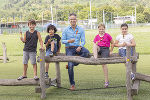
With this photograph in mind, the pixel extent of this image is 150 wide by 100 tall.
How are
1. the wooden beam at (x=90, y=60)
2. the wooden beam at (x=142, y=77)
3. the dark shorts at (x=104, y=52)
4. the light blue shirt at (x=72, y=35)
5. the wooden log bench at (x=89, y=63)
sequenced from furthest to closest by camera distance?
the light blue shirt at (x=72, y=35) < the dark shorts at (x=104, y=52) < the wooden beam at (x=142, y=77) < the wooden beam at (x=90, y=60) < the wooden log bench at (x=89, y=63)

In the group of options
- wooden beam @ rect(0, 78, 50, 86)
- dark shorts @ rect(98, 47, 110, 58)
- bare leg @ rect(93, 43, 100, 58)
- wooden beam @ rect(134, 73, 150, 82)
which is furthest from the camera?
dark shorts @ rect(98, 47, 110, 58)

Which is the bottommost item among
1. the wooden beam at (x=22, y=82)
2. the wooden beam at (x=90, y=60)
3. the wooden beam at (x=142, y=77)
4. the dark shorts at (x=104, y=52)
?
the wooden beam at (x=22, y=82)

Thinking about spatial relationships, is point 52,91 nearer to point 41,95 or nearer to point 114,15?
point 41,95

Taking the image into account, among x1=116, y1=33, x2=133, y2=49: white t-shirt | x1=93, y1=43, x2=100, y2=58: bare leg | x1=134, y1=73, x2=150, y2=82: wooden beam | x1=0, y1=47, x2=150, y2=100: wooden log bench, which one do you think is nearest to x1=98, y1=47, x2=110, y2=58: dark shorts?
x1=93, y1=43, x2=100, y2=58: bare leg

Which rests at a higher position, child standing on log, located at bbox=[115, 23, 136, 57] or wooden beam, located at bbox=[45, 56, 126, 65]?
child standing on log, located at bbox=[115, 23, 136, 57]

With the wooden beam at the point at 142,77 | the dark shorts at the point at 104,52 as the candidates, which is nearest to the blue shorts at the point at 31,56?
the dark shorts at the point at 104,52

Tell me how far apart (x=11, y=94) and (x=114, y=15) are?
181202 mm

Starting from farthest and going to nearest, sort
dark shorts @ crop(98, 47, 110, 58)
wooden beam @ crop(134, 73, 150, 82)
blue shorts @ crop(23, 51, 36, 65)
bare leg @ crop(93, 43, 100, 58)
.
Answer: dark shorts @ crop(98, 47, 110, 58), blue shorts @ crop(23, 51, 36, 65), bare leg @ crop(93, 43, 100, 58), wooden beam @ crop(134, 73, 150, 82)

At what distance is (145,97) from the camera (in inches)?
298

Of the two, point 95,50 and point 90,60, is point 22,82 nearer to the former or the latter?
point 90,60

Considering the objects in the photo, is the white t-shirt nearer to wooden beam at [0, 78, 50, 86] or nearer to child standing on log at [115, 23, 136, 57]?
child standing on log at [115, 23, 136, 57]

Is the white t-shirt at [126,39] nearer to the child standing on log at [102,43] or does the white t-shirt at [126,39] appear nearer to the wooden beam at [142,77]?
the child standing on log at [102,43]

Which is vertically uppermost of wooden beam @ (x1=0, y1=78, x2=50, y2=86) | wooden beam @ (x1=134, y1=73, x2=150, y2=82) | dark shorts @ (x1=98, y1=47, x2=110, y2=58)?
dark shorts @ (x1=98, y1=47, x2=110, y2=58)

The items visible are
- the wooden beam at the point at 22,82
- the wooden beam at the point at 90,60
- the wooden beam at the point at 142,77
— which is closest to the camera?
the wooden beam at the point at 90,60
